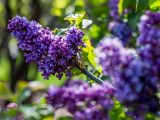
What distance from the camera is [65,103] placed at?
2.02 metres

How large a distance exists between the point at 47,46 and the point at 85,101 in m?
0.53

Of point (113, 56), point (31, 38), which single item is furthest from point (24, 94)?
point (113, 56)

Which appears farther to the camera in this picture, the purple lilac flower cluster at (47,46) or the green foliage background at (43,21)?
the green foliage background at (43,21)

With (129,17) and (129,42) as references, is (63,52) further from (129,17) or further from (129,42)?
(129,17)

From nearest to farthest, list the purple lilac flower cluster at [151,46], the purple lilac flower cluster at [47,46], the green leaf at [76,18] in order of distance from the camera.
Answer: the purple lilac flower cluster at [151,46] → the purple lilac flower cluster at [47,46] → the green leaf at [76,18]

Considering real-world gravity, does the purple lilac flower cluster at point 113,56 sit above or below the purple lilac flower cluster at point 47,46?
below

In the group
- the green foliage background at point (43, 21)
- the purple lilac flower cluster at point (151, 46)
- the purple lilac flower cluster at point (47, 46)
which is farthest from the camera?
the green foliage background at point (43, 21)

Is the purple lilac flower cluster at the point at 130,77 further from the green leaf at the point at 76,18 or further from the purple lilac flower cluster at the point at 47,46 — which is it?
the green leaf at the point at 76,18

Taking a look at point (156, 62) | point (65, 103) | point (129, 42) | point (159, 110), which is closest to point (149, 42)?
point (156, 62)

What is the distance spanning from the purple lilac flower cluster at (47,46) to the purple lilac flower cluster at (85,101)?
354 millimetres

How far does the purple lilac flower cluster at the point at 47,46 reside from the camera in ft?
7.86

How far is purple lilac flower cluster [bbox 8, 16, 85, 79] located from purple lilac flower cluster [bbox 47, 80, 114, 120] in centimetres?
35

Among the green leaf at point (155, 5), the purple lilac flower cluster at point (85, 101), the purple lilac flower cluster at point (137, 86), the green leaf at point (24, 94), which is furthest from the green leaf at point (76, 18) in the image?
the green leaf at point (24, 94)

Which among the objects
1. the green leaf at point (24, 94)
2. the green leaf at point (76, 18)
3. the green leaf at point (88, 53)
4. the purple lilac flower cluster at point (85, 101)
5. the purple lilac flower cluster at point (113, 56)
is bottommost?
the purple lilac flower cluster at point (85, 101)
